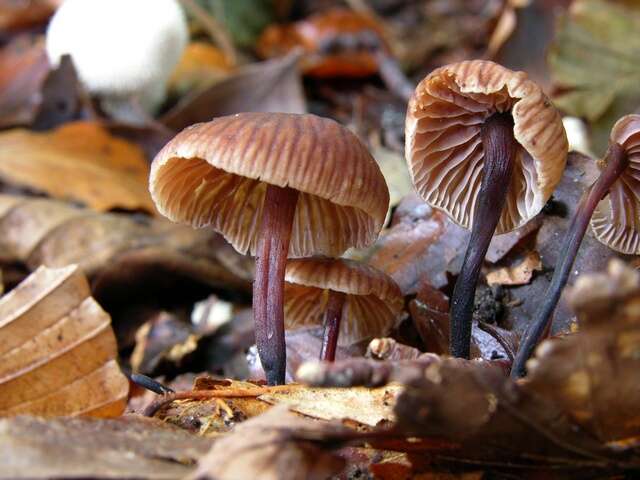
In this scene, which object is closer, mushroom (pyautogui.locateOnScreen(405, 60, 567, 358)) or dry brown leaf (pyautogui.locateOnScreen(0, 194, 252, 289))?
mushroom (pyautogui.locateOnScreen(405, 60, 567, 358))

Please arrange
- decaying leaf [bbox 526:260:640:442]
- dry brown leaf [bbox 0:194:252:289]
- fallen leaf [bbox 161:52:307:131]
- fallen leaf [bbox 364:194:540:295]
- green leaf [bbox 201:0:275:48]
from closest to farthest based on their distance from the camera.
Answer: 1. decaying leaf [bbox 526:260:640:442]
2. fallen leaf [bbox 364:194:540:295]
3. dry brown leaf [bbox 0:194:252:289]
4. fallen leaf [bbox 161:52:307:131]
5. green leaf [bbox 201:0:275:48]

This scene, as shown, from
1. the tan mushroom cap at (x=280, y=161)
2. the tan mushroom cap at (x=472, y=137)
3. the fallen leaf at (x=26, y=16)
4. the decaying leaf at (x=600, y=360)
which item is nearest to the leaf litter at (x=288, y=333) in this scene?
the decaying leaf at (x=600, y=360)

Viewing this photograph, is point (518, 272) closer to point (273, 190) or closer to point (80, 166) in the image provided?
point (273, 190)

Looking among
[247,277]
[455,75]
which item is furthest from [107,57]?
[455,75]

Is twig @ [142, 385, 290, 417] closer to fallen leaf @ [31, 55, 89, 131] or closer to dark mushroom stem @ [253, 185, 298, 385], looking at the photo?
dark mushroom stem @ [253, 185, 298, 385]

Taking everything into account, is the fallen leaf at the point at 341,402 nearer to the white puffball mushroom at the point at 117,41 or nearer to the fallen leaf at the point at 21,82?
the white puffball mushroom at the point at 117,41

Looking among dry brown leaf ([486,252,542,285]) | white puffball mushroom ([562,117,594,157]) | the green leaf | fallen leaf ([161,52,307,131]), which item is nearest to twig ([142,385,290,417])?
dry brown leaf ([486,252,542,285])
